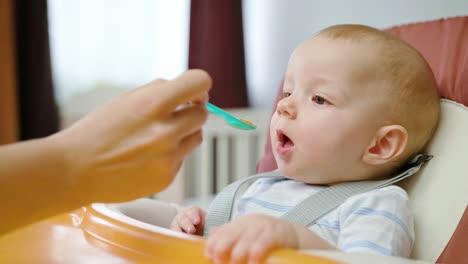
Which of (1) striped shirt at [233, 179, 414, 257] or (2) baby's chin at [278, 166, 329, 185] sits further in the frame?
(2) baby's chin at [278, 166, 329, 185]

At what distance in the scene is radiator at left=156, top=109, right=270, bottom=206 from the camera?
2.35 metres

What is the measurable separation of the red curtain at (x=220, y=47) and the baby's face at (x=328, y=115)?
147 cm

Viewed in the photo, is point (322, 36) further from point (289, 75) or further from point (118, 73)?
point (118, 73)

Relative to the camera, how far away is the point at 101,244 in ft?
2.62

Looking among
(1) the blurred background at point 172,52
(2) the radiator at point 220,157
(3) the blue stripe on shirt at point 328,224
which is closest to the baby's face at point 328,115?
(3) the blue stripe on shirt at point 328,224

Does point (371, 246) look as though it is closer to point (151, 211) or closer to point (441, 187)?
point (441, 187)

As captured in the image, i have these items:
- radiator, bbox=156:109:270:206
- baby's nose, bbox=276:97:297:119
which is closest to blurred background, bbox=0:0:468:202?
radiator, bbox=156:109:270:206

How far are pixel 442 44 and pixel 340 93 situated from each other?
0.28 metres

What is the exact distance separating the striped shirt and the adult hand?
0.30 meters

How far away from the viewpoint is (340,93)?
0.91m

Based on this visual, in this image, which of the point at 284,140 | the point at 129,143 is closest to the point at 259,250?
the point at 129,143

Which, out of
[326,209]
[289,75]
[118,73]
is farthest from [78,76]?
[326,209]

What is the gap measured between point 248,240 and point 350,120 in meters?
0.36

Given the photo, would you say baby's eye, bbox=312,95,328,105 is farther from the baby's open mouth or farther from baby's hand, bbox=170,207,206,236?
baby's hand, bbox=170,207,206,236
